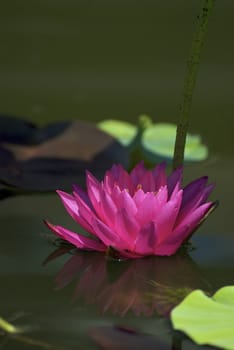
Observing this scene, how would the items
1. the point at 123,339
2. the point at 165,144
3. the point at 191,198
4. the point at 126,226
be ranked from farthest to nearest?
the point at 165,144 < the point at 191,198 < the point at 126,226 < the point at 123,339

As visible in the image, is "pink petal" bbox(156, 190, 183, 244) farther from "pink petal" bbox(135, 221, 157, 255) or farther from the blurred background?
the blurred background

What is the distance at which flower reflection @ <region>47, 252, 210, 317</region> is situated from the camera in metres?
1.30

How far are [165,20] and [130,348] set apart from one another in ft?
5.91

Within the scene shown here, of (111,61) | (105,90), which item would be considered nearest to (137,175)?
(105,90)

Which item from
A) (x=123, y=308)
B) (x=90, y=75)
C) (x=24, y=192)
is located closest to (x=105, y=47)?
(x=90, y=75)

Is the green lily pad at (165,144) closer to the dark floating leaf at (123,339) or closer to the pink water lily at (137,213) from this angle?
the pink water lily at (137,213)

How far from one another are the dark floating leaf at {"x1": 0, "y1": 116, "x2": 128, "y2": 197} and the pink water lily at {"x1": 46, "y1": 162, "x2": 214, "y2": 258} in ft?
1.04

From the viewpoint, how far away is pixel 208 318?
118 centimetres

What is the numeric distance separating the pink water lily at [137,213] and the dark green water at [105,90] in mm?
37

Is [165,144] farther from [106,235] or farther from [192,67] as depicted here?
[106,235]

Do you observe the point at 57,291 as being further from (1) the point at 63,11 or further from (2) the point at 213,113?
(1) the point at 63,11

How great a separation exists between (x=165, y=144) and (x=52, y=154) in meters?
0.29

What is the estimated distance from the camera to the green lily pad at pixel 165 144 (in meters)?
2.07

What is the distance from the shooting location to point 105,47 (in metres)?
2.72
